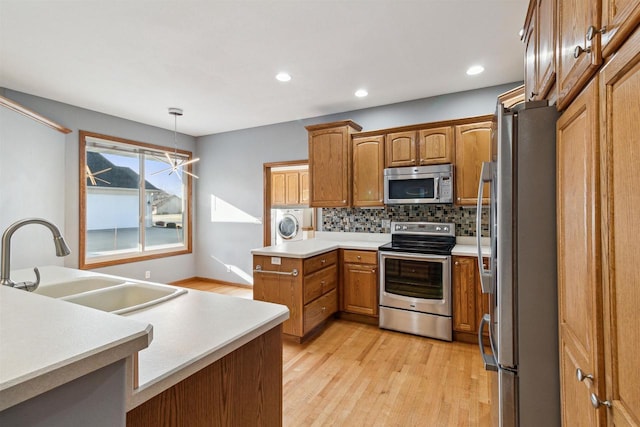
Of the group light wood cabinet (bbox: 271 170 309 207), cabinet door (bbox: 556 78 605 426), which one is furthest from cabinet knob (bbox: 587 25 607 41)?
light wood cabinet (bbox: 271 170 309 207)

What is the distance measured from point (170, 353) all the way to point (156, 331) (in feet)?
0.56

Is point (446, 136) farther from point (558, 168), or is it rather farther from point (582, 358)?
point (582, 358)

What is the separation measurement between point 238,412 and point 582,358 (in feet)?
3.43

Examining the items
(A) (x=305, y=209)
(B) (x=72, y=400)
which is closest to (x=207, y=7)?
(B) (x=72, y=400)

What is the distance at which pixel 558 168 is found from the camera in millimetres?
1084

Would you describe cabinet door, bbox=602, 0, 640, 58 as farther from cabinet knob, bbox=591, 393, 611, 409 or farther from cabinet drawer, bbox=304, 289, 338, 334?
cabinet drawer, bbox=304, 289, 338, 334

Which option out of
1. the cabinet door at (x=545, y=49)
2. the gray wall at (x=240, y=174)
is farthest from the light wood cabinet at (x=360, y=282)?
the cabinet door at (x=545, y=49)

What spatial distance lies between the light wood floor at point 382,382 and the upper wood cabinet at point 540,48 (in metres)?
1.92

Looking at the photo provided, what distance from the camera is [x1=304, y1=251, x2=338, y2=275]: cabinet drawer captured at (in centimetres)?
289

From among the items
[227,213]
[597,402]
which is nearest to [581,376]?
[597,402]

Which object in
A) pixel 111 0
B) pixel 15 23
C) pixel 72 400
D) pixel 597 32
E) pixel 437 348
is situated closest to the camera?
pixel 72 400

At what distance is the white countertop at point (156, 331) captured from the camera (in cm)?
52

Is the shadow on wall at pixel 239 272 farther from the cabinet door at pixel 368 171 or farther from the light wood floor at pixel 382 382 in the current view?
the cabinet door at pixel 368 171

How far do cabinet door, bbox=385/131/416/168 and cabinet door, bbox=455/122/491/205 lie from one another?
467mm
